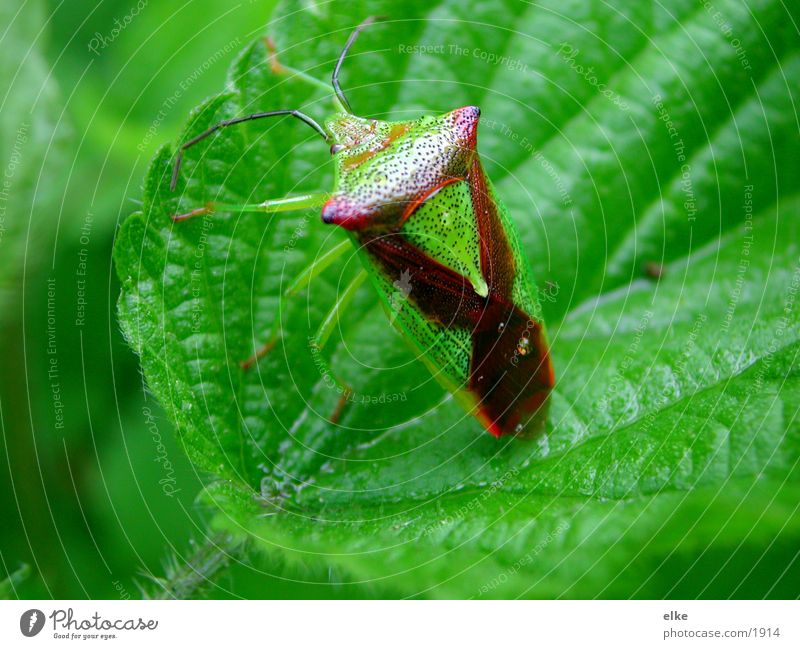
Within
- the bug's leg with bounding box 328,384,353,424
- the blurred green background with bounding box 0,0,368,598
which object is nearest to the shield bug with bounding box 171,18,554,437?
the bug's leg with bounding box 328,384,353,424

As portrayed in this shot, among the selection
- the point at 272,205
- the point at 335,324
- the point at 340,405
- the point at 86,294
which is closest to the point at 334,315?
the point at 335,324

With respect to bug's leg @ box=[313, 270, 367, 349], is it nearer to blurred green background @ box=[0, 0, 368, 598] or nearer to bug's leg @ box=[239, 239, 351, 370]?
bug's leg @ box=[239, 239, 351, 370]

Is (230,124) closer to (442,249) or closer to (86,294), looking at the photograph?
(442,249)

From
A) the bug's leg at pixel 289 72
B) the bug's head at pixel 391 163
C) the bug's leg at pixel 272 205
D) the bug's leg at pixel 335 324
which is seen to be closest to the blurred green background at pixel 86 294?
the bug's leg at pixel 289 72

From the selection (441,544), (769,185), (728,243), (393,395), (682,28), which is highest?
(682,28)

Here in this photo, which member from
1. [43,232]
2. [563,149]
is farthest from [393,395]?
[43,232]

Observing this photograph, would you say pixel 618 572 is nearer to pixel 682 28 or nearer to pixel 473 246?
pixel 473 246

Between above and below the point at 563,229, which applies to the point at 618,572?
below
